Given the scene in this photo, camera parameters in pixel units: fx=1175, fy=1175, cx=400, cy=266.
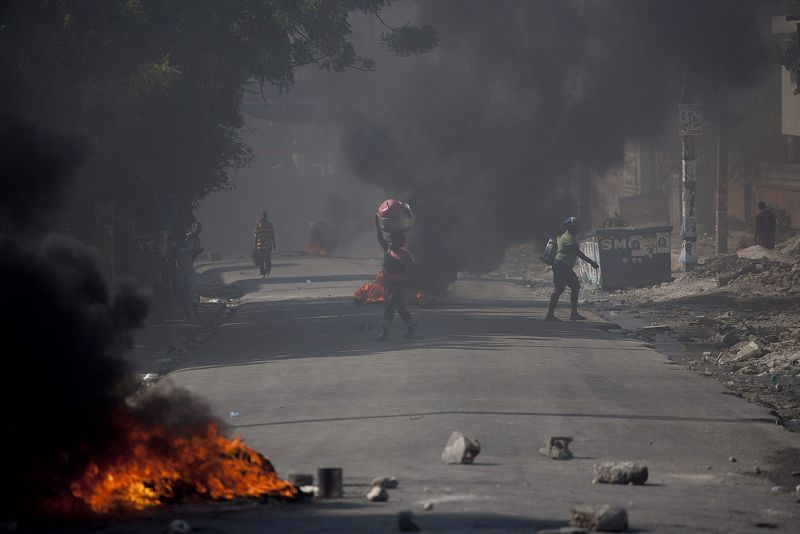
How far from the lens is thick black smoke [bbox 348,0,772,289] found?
23562 millimetres

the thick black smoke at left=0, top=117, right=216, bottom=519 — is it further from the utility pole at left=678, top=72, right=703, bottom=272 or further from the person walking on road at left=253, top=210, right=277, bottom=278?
the person walking on road at left=253, top=210, right=277, bottom=278

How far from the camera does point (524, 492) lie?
24.7ft

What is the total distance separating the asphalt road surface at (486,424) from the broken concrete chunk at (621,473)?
0.08 meters

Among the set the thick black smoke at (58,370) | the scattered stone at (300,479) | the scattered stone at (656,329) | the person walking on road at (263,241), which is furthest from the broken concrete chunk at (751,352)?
the person walking on road at (263,241)

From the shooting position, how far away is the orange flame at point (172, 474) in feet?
22.8

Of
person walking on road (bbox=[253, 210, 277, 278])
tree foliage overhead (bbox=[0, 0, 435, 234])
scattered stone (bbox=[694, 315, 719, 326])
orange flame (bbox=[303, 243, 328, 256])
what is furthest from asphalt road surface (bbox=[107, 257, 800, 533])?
orange flame (bbox=[303, 243, 328, 256])

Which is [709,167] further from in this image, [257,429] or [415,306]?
[257,429]

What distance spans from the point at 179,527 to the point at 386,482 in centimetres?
172

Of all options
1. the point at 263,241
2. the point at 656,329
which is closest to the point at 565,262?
the point at 656,329

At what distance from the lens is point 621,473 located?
7805 mm

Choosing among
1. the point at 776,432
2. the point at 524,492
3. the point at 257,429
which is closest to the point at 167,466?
the point at 524,492

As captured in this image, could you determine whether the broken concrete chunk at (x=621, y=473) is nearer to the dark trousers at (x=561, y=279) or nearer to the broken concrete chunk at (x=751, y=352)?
the broken concrete chunk at (x=751, y=352)

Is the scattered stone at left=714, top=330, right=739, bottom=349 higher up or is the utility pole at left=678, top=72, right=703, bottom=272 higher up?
the utility pole at left=678, top=72, right=703, bottom=272

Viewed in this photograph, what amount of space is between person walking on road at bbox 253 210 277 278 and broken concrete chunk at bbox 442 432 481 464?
68.5ft
